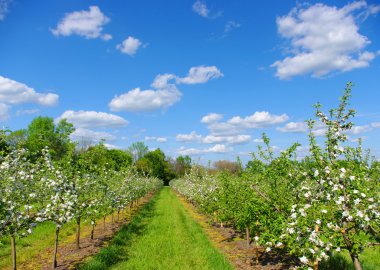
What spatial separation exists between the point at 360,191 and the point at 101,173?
47.6ft

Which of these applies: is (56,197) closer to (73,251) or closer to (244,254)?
(73,251)

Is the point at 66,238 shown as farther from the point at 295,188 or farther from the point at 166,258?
the point at 295,188

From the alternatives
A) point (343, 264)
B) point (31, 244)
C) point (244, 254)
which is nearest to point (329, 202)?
point (343, 264)

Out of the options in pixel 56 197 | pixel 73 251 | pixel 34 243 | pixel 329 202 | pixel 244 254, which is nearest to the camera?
pixel 329 202

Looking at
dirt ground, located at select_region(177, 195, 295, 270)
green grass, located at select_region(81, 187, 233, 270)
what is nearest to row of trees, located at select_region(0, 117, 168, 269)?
green grass, located at select_region(81, 187, 233, 270)

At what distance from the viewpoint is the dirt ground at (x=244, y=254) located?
12031mm

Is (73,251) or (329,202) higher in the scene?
(329,202)

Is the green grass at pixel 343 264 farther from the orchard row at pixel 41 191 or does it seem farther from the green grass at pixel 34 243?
the green grass at pixel 34 243

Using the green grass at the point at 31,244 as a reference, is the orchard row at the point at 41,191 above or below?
above

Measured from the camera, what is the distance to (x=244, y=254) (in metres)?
13.9

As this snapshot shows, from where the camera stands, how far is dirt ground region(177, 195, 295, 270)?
1203 cm

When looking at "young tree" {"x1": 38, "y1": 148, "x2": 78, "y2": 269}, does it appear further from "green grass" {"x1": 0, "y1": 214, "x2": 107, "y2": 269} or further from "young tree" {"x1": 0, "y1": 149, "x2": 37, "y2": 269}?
"green grass" {"x1": 0, "y1": 214, "x2": 107, "y2": 269}

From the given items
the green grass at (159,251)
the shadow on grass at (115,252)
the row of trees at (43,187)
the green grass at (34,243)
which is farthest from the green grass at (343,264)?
the green grass at (34,243)

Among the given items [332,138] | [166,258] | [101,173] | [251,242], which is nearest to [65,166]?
[101,173]
